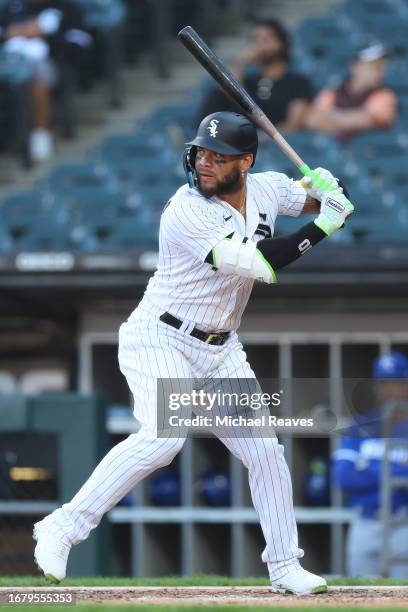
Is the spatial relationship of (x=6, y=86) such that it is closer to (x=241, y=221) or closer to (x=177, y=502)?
(x=177, y=502)

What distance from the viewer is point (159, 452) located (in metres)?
4.57

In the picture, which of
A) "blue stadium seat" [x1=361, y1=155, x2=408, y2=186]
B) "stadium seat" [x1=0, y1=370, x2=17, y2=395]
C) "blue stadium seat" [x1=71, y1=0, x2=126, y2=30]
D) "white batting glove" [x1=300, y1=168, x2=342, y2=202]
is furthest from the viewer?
"stadium seat" [x1=0, y1=370, x2=17, y2=395]

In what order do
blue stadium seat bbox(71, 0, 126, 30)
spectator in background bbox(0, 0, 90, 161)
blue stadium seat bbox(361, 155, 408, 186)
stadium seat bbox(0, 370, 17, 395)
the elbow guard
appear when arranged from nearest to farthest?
the elbow guard
blue stadium seat bbox(361, 155, 408, 186)
spectator in background bbox(0, 0, 90, 161)
blue stadium seat bbox(71, 0, 126, 30)
stadium seat bbox(0, 370, 17, 395)

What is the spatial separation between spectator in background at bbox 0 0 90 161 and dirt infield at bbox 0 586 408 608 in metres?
6.58

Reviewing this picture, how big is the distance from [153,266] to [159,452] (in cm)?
414

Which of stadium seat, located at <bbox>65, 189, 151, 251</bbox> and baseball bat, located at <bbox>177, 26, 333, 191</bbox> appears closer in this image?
baseball bat, located at <bbox>177, 26, 333, 191</bbox>

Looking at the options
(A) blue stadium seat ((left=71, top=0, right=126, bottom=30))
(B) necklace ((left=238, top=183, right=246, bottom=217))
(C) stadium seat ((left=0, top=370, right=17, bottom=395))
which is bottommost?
(B) necklace ((left=238, top=183, right=246, bottom=217))

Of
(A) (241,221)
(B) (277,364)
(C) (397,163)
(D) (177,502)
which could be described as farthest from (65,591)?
(C) (397,163)

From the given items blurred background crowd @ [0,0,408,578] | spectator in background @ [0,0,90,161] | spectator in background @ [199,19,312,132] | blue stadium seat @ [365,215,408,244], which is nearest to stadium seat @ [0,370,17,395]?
blurred background crowd @ [0,0,408,578]

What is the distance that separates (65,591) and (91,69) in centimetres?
778

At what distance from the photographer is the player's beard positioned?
462 cm

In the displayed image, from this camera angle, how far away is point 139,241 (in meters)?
9.21

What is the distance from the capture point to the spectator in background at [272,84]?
9969mm

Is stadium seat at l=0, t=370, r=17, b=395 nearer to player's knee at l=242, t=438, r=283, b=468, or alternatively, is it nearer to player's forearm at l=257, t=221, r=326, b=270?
player's knee at l=242, t=438, r=283, b=468
